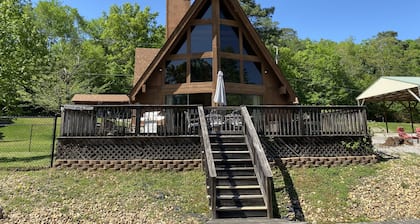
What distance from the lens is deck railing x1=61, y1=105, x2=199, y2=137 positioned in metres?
7.73

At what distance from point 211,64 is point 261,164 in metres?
8.02

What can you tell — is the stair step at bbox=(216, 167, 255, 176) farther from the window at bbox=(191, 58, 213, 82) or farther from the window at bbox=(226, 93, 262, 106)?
the window at bbox=(191, 58, 213, 82)

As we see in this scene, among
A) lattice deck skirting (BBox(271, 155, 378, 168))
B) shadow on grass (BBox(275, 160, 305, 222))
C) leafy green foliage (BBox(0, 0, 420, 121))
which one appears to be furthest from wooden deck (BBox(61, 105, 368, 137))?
leafy green foliage (BBox(0, 0, 420, 121))

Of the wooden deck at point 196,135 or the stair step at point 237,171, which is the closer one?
the stair step at point 237,171

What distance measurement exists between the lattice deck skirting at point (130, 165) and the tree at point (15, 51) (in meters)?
4.99

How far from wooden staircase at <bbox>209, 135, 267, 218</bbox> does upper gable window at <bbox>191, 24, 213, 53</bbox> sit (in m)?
6.72

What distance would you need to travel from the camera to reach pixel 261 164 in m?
5.85

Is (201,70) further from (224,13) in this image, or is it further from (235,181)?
(235,181)

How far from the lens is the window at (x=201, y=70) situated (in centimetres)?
1300

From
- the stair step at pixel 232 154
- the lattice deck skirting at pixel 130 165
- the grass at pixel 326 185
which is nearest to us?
the grass at pixel 326 185

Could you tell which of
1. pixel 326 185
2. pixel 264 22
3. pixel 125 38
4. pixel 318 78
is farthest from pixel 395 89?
pixel 125 38

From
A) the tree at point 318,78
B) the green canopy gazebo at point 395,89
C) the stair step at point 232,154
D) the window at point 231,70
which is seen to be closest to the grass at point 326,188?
the stair step at point 232,154

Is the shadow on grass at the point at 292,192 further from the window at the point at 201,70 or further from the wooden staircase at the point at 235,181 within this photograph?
the window at the point at 201,70

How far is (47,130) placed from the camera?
20.4 metres
